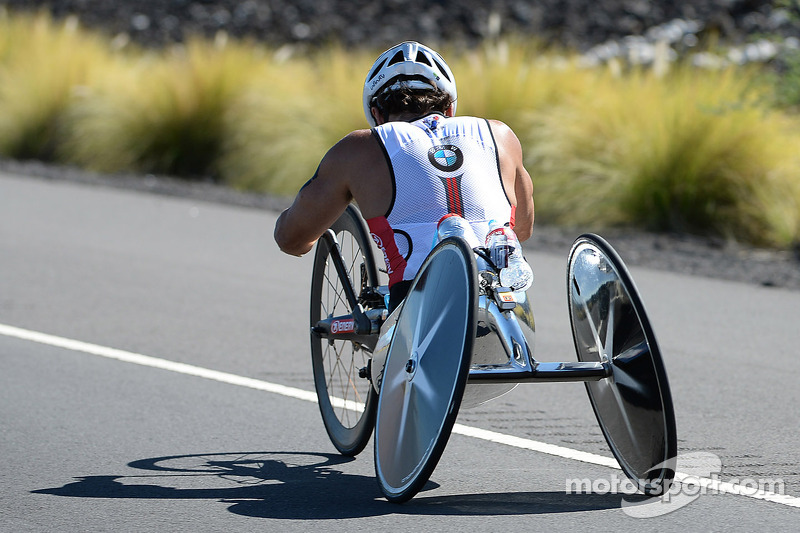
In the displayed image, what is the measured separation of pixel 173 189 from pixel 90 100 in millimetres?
3462

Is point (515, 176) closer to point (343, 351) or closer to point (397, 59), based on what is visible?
point (397, 59)

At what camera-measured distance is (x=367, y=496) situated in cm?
490

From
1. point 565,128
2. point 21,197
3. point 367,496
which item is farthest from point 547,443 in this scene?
point 21,197

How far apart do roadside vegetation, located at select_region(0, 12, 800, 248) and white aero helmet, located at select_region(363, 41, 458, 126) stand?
7.46 meters

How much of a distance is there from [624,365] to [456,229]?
2.46ft

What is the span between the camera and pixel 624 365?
15.1 ft

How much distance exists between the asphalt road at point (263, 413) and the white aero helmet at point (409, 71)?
1.51 meters

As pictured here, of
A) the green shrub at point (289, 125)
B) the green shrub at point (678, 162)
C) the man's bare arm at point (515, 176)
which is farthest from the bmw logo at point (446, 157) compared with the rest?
the green shrub at point (289, 125)

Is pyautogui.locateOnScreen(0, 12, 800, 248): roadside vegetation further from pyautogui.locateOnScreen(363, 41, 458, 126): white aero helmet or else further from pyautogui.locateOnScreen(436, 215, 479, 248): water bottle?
pyautogui.locateOnScreen(436, 215, 479, 248): water bottle

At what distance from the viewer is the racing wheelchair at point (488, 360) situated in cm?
429

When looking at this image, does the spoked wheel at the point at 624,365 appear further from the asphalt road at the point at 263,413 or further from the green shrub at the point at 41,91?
the green shrub at the point at 41,91

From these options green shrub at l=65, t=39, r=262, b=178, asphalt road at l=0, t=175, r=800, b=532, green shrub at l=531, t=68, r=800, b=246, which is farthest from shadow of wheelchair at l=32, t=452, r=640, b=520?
green shrub at l=65, t=39, r=262, b=178

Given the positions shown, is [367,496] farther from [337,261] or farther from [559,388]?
[559,388]

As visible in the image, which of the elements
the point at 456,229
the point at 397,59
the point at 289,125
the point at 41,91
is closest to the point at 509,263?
the point at 456,229
